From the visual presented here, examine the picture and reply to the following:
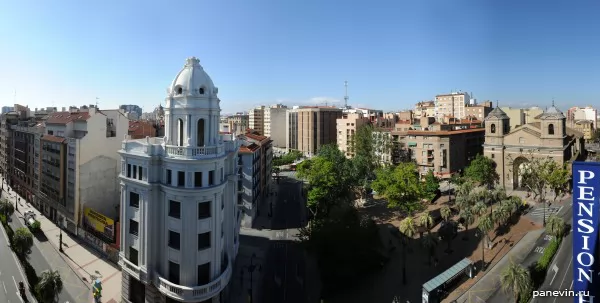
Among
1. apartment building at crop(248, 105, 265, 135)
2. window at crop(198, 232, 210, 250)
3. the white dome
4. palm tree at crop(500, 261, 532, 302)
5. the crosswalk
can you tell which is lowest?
palm tree at crop(500, 261, 532, 302)

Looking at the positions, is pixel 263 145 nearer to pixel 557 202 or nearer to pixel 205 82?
pixel 205 82

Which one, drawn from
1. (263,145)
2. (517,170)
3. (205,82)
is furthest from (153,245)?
(517,170)

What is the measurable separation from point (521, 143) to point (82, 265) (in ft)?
260

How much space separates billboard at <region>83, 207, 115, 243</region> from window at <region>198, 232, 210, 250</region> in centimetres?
2106

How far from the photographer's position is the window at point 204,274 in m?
31.9

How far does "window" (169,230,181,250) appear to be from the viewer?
104 ft

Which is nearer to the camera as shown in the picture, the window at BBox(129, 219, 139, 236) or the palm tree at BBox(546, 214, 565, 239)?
the window at BBox(129, 219, 139, 236)

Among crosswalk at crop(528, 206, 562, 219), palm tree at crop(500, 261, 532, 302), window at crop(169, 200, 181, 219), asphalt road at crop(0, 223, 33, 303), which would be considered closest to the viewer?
palm tree at crop(500, 261, 532, 302)

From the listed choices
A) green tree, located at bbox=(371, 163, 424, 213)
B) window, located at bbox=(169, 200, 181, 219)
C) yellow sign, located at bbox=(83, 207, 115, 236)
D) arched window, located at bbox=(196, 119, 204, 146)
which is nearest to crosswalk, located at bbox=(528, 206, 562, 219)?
green tree, located at bbox=(371, 163, 424, 213)

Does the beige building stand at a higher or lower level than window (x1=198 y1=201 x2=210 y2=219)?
higher

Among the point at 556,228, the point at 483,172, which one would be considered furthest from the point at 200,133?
the point at 483,172

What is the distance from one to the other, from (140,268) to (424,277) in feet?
102

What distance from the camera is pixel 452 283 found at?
122 feet

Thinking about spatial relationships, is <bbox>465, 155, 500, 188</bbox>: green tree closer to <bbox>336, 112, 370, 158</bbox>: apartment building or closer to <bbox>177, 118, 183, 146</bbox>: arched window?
<bbox>336, 112, 370, 158</bbox>: apartment building
